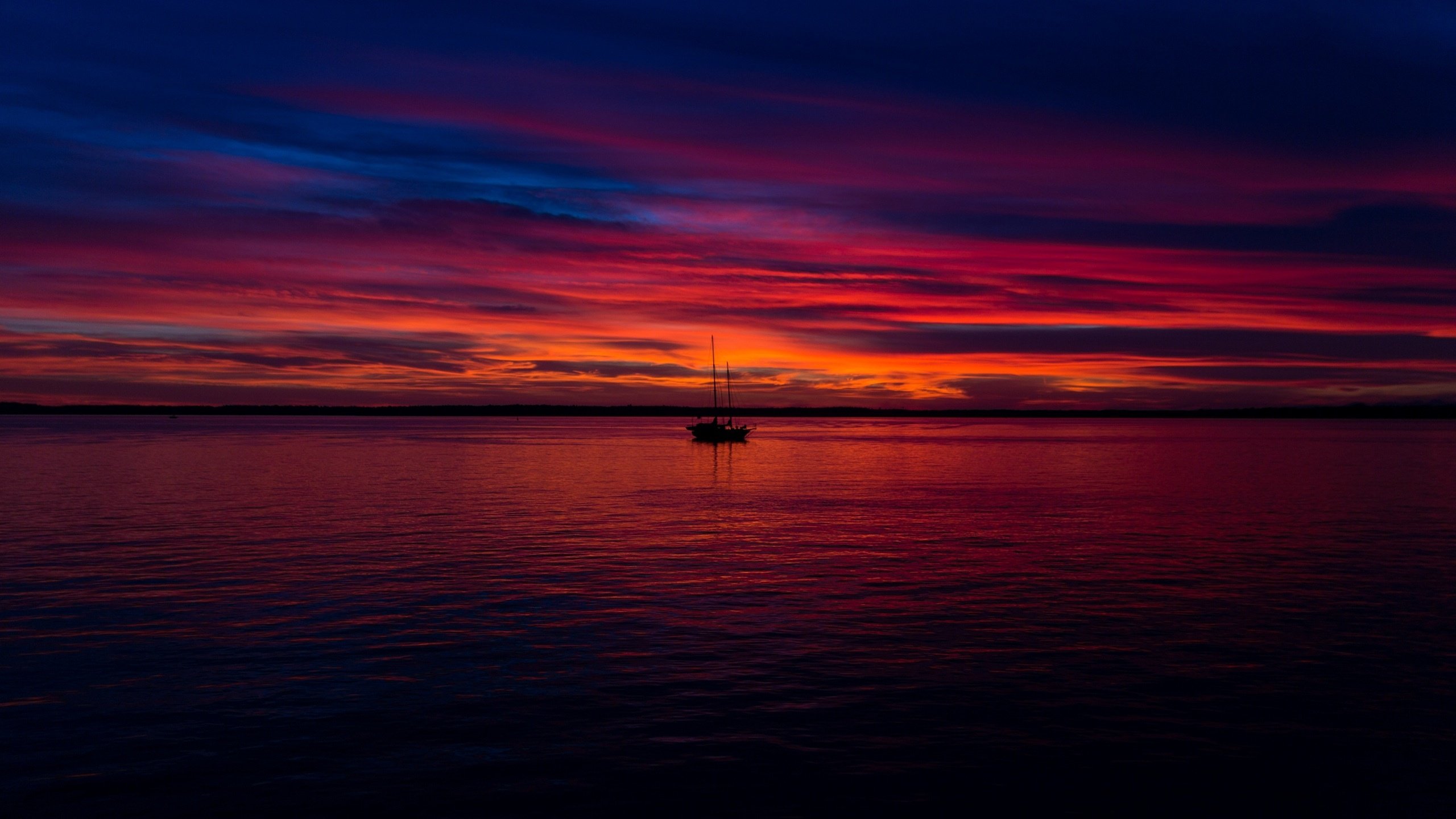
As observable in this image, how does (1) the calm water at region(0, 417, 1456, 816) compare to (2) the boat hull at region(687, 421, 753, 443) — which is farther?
(2) the boat hull at region(687, 421, 753, 443)

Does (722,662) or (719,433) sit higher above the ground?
(719,433)

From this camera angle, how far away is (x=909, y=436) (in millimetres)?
198750

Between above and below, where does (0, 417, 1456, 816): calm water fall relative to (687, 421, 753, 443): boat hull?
below

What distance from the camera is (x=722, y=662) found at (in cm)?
1991

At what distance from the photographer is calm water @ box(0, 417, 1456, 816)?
542 inches

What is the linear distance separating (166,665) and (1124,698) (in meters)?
18.0

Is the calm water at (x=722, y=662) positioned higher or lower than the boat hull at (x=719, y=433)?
lower

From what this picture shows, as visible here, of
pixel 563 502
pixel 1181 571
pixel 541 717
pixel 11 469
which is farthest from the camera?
pixel 11 469

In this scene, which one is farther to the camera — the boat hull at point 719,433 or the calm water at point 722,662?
the boat hull at point 719,433

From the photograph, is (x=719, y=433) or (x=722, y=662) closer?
(x=722, y=662)

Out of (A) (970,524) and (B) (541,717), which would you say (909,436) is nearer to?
(A) (970,524)

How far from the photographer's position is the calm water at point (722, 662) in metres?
13.8

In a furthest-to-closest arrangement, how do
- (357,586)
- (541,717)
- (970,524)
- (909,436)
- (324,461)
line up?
(909,436) < (324,461) < (970,524) < (357,586) < (541,717)

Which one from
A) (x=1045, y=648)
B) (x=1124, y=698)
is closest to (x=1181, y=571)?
(x=1045, y=648)
